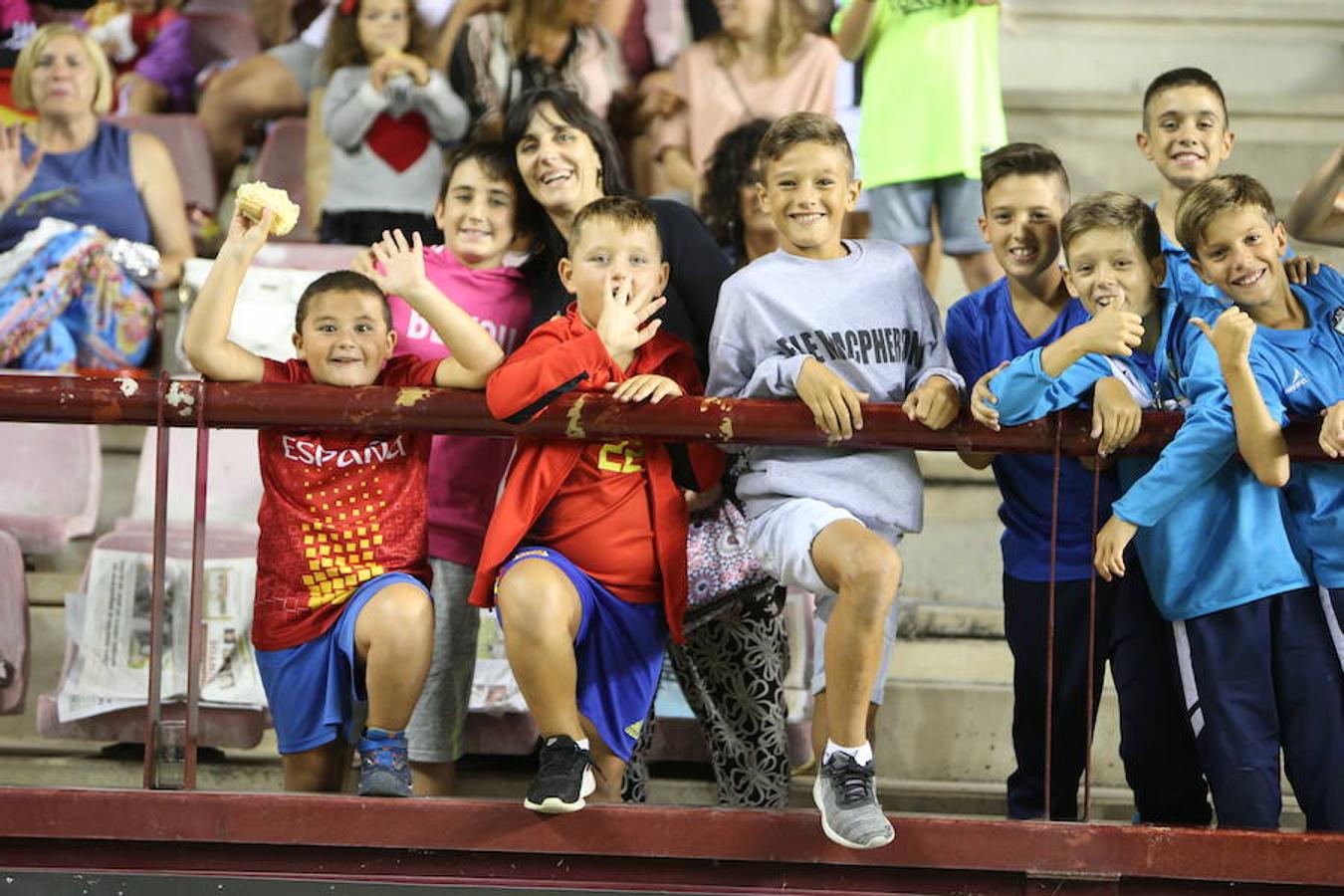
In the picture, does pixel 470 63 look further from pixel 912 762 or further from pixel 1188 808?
pixel 1188 808

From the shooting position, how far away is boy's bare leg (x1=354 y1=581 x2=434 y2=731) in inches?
124

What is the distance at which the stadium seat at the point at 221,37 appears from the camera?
6.57m

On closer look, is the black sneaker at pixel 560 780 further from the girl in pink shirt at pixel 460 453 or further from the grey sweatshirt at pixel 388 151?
the grey sweatshirt at pixel 388 151

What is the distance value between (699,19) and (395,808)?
3.75 m

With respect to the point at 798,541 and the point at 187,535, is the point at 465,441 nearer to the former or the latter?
the point at 798,541

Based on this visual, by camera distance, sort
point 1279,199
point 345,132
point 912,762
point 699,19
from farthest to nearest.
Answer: point 699,19 → point 1279,199 → point 345,132 → point 912,762

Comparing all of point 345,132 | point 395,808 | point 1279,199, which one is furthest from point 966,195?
A: point 395,808

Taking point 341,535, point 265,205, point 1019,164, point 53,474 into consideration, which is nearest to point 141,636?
point 53,474

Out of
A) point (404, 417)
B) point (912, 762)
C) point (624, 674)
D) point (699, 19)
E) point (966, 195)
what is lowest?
point (912, 762)

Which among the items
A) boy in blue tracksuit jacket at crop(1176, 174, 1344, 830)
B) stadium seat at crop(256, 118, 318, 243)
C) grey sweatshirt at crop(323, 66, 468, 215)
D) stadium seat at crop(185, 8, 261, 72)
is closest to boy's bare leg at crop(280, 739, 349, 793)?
boy in blue tracksuit jacket at crop(1176, 174, 1344, 830)

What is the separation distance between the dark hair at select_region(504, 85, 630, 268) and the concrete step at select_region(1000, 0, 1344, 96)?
3175 millimetres

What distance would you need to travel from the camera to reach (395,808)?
10.2 ft

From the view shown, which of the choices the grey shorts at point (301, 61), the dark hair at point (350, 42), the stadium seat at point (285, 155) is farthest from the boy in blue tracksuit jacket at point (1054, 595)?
the grey shorts at point (301, 61)

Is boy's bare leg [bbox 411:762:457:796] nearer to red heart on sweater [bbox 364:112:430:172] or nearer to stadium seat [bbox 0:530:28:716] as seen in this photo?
stadium seat [bbox 0:530:28:716]
